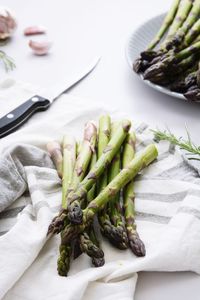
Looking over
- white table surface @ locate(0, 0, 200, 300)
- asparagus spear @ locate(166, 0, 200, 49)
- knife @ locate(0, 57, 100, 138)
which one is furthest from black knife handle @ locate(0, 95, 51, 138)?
asparagus spear @ locate(166, 0, 200, 49)

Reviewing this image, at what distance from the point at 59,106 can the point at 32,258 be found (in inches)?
18.6

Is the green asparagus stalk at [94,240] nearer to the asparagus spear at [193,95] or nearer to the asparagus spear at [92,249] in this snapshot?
the asparagus spear at [92,249]

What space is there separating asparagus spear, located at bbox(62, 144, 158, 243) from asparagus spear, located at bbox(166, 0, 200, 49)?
1.17 feet

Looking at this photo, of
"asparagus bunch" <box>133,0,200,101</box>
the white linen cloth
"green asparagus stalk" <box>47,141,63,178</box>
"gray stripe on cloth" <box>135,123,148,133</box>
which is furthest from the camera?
"asparagus bunch" <box>133,0,200,101</box>

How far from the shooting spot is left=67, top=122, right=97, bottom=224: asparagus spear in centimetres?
81

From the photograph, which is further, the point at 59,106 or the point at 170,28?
the point at 170,28

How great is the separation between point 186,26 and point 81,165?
0.54m

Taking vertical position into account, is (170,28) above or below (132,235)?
above

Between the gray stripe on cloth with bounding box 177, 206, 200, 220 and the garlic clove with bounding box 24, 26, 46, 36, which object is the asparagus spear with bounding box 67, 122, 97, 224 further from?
the garlic clove with bounding box 24, 26, 46, 36

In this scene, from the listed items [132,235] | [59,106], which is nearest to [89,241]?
[132,235]

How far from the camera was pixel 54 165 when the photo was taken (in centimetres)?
100

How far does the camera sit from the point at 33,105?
118cm

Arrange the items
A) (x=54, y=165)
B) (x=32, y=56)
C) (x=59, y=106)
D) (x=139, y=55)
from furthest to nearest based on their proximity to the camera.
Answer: (x=32, y=56)
(x=139, y=55)
(x=59, y=106)
(x=54, y=165)

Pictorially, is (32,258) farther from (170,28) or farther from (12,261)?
(170,28)
